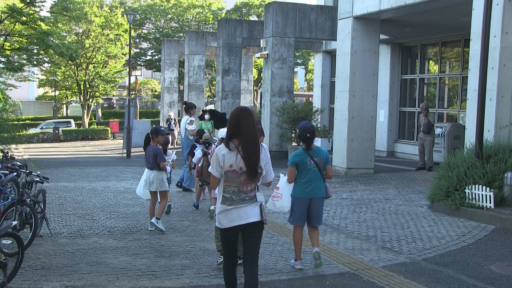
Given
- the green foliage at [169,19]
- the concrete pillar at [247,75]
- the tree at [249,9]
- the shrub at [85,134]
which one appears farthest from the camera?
the green foliage at [169,19]

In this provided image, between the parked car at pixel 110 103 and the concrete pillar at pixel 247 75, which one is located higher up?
the concrete pillar at pixel 247 75

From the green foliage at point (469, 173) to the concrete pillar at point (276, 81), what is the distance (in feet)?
31.9

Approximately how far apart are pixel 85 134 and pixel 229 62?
16.4 m

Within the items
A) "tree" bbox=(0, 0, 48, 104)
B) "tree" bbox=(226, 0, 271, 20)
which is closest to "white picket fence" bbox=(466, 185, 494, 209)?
"tree" bbox=(0, 0, 48, 104)

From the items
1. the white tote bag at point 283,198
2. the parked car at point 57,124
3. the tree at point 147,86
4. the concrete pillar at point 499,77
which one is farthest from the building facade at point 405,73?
the tree at point 147,86

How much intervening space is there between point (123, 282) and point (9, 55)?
10067 mm

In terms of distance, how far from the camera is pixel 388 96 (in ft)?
66.9

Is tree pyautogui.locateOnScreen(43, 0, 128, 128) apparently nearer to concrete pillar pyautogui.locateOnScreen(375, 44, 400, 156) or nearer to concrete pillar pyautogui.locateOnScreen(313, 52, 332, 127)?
concrete pillar pyautogui.locateOnScreen(313, 52, 332, 127)

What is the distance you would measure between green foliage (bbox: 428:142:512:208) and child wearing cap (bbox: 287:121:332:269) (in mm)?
3946

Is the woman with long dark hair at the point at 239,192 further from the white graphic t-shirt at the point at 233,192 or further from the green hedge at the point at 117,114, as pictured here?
the green hedge at the point at 117,114

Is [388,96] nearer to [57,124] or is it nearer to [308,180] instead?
[308,180]

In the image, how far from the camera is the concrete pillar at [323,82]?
25.1 m

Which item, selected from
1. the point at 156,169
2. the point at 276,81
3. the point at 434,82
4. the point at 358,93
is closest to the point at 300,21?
the point at 276,81

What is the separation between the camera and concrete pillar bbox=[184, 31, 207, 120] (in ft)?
98.5
